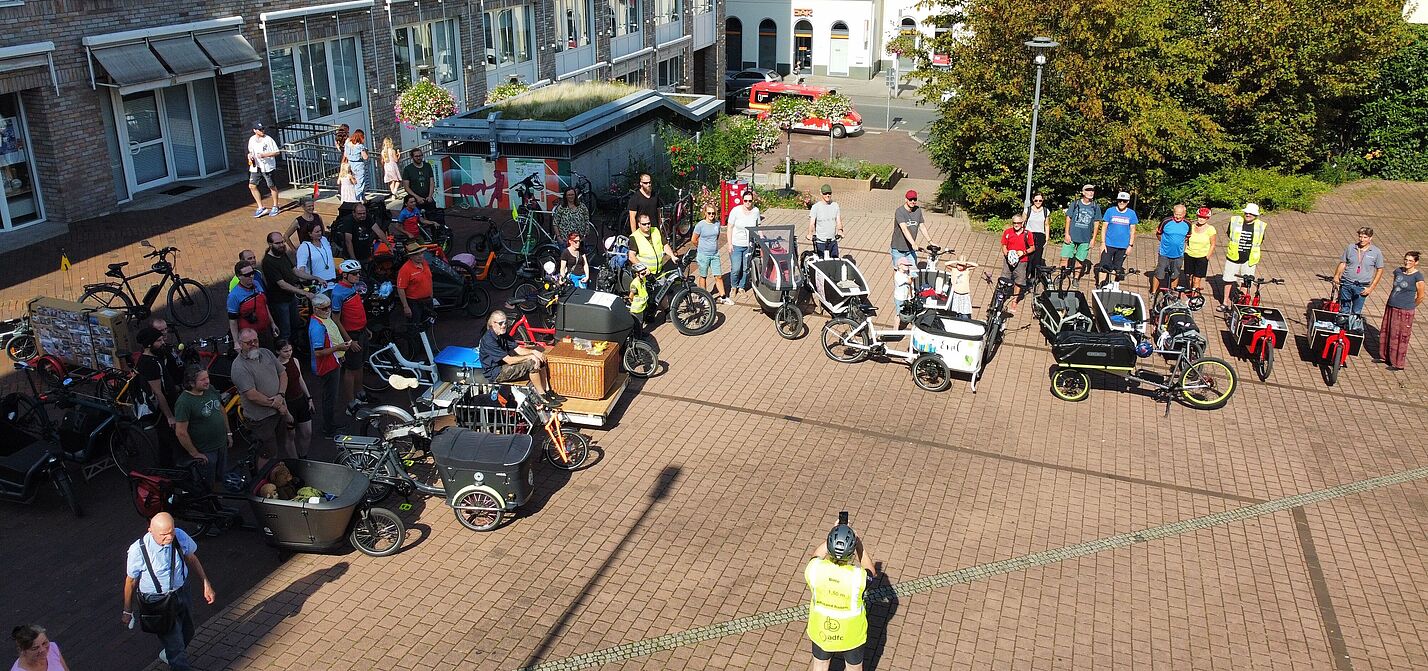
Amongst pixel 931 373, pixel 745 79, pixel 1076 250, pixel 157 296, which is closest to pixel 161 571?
pixel 157 296

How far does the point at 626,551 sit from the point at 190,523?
3732 millimetres

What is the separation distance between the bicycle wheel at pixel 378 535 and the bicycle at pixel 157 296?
232 inches

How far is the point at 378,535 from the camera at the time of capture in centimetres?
952

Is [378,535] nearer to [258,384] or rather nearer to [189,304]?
[258,384]

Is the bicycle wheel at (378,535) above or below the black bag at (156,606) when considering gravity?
below

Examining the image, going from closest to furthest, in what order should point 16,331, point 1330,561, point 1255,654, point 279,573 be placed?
point 1255,654
point 279,573
point 1330,561
point 16,331

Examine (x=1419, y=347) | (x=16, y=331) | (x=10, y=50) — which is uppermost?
(x=10, y=50)

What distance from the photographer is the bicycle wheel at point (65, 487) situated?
32.6 feet

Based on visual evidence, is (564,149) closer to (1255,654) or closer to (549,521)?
(549,521)

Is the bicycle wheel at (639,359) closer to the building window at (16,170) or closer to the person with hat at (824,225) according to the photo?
the person with hat at (824,225)

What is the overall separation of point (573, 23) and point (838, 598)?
30810mm

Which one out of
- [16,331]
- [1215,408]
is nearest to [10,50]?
[16,331]

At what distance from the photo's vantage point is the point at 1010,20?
20.2 meters

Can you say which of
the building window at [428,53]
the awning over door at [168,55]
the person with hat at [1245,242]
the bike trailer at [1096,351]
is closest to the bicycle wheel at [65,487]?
the bike trailer at [1096,351]
